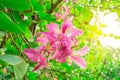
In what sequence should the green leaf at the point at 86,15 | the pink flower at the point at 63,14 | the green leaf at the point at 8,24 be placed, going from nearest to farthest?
1. the green leaf at the point at 8,24
2. the pink flower at the point at 63,14
3. the green leaf at the point at 86,15

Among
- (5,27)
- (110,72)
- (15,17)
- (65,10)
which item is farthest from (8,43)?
(110,72)

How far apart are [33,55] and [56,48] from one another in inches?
2.0

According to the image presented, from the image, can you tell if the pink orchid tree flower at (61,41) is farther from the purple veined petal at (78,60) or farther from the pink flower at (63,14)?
the pink flower at (63,14)

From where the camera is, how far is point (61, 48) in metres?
0.66

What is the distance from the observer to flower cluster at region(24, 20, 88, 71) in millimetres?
655

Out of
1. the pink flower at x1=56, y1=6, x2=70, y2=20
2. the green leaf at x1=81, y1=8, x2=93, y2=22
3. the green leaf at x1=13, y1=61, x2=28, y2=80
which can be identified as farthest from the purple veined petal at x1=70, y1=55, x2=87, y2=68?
the green leaf at x1=81, y1=8, x2=93, y2=22

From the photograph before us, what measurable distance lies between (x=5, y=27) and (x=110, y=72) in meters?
3.83

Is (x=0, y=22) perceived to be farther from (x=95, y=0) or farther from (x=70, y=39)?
(x=95, y=0)

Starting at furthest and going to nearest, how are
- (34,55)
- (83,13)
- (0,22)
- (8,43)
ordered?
(83,13) < (8,43) < (34,55) < (0,22)

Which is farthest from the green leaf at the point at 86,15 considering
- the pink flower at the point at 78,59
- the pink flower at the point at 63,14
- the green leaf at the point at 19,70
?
the green leaf at the point at 19,70

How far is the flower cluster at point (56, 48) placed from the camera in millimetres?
655

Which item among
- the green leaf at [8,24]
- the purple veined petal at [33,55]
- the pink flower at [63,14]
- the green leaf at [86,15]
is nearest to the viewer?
the green leaf at [8,24]

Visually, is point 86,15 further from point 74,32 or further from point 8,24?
point 8,24

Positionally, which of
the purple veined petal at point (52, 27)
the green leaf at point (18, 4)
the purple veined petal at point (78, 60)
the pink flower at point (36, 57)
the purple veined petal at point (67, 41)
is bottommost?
the purple veined petal at point (78, 60)
